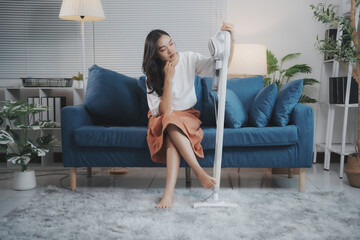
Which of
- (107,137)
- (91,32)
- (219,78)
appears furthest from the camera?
(91,32)

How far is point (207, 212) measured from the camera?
1972 millimetres

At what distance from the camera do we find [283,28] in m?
3.51

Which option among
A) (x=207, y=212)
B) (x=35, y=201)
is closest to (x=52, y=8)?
(x=35, y=201)

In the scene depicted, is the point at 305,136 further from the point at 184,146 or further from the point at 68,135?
the point at 68,135

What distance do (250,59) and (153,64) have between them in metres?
1.10

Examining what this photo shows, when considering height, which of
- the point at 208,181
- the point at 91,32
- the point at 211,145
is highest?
the point at 91,32

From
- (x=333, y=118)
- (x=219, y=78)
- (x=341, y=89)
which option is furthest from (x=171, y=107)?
(x=333, y=118)

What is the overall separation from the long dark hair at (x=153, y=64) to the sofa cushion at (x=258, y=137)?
0.47 metres

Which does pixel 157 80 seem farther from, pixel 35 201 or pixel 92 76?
pixel 35 201

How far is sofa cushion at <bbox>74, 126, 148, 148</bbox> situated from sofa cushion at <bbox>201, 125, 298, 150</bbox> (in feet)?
1.65

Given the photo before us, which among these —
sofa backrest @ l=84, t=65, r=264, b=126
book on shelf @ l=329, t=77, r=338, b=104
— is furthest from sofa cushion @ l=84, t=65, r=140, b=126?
book on shelf @ l=329, t=77, r=338, b=104

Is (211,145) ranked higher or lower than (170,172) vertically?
higher

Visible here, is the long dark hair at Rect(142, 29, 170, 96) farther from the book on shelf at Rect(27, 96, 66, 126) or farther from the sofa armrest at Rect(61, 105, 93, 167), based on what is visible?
the book on shelf at Rect(27, 96, 66, 126)

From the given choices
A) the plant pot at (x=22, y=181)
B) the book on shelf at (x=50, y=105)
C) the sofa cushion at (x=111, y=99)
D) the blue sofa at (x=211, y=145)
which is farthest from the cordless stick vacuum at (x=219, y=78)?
the book on shelf at (x=50, y=105)
